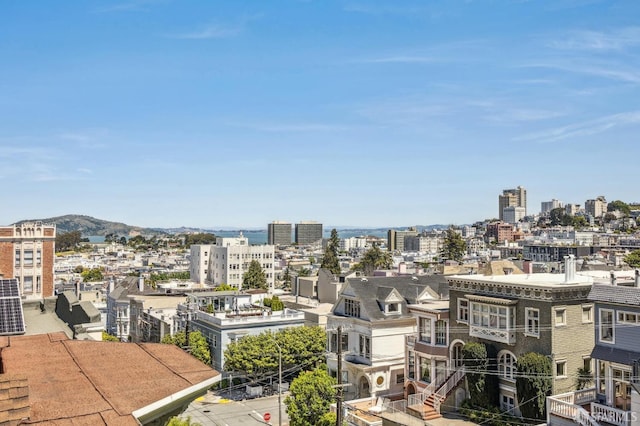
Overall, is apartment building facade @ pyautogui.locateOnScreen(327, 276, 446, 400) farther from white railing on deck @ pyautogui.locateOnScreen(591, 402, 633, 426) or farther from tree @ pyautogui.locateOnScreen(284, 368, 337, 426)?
white railing on deck @ pyautogui.locateOnScreen(591, 402, 633, 426)

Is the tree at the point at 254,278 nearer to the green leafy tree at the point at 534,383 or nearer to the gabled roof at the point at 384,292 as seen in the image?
the gabled roof at the point at 384,292

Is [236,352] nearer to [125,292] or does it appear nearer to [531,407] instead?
[531,407]

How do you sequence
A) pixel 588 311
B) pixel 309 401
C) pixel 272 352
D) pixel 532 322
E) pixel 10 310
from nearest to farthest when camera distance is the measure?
pixel 10 310 → pixel 532 322 → pixel 588 311 → pixel 309 401 → pixel 272 352

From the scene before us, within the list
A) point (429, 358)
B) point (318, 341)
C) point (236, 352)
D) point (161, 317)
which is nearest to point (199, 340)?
point (236, 352)

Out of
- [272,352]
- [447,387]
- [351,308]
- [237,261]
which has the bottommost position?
[272,352]

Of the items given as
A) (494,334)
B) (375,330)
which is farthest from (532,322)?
(375,330)

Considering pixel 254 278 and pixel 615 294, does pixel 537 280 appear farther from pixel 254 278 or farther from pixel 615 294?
pixel 254 278

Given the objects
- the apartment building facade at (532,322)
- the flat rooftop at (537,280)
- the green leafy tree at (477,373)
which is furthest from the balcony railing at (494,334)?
the flat rooftop at (537,280)

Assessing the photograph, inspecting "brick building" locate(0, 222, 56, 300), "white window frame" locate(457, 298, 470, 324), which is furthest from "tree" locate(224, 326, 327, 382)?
"white window frame" locate(457, 298, 470, 324)
